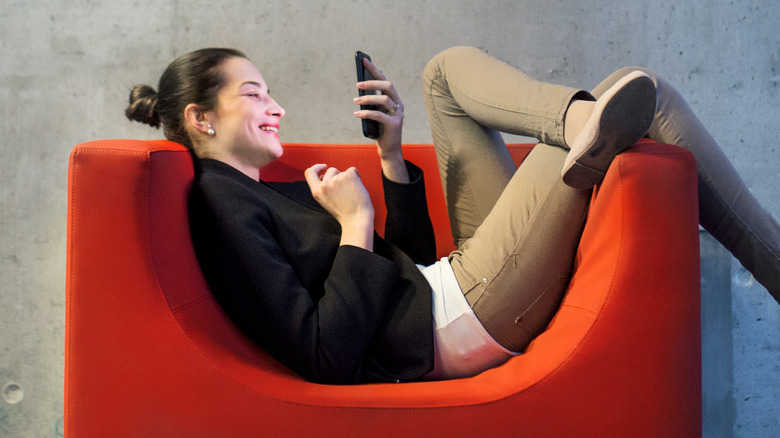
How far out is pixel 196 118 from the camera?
118 centimetres

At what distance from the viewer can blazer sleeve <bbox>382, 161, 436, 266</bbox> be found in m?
1.22

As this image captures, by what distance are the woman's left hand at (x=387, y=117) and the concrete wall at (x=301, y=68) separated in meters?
0.57

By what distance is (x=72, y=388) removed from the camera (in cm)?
80

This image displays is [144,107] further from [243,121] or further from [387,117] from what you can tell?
[387,117]

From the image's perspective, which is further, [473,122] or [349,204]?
[473,122]

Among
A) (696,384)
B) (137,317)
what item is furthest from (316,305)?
(696,384)

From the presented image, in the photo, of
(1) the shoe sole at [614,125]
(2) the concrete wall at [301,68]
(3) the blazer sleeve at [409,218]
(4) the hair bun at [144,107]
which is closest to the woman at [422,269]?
(1) the shoe sole at [614,125]

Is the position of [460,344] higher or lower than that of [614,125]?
lower

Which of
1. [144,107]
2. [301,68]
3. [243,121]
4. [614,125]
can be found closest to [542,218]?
[614,125]

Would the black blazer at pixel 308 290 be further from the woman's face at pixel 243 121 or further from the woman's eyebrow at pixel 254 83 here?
the woman's eyebrow at pixel 254 83

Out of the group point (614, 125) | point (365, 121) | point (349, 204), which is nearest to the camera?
point (614, 125)

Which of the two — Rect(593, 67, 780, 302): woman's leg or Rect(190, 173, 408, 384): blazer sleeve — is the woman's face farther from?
Rect(593, 67, 780, 302): woman's leg

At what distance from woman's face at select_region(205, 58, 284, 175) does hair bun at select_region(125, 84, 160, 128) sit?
160 mm

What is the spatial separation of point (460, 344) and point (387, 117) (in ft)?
1.62
